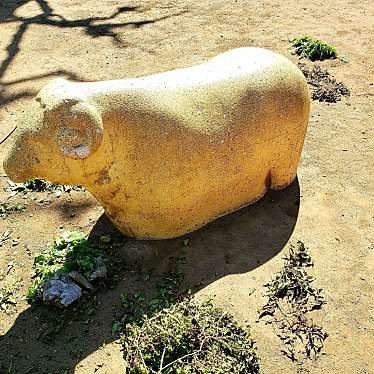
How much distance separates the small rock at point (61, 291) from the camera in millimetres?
3227

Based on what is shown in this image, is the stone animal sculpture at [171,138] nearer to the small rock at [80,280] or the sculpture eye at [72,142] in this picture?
the sculpture eye at [72,142]

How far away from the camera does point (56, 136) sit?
2975 mm

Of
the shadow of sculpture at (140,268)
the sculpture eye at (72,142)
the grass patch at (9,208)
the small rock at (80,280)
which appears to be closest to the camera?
the sculpture eye at (72,142)

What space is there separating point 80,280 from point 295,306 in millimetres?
1427

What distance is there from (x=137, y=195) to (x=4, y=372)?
1343 mm

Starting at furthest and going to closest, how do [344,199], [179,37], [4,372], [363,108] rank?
[179,37] → [363,108] → [344,199] → [4,372]

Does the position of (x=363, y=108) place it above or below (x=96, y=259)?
below

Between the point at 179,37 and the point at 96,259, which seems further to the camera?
the point at 179,37

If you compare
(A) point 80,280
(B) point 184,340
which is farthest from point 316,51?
(B) point 184,340

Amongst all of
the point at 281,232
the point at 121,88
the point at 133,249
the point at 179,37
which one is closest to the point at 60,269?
the point at 133,249

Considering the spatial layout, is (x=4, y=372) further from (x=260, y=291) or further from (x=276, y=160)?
(x=276, y=160)

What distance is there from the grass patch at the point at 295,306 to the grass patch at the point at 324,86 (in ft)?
8.17

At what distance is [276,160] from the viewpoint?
12.6 ft

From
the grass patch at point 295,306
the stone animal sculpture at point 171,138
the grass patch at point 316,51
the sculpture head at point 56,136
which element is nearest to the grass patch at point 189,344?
the grass patch at point 295,306
